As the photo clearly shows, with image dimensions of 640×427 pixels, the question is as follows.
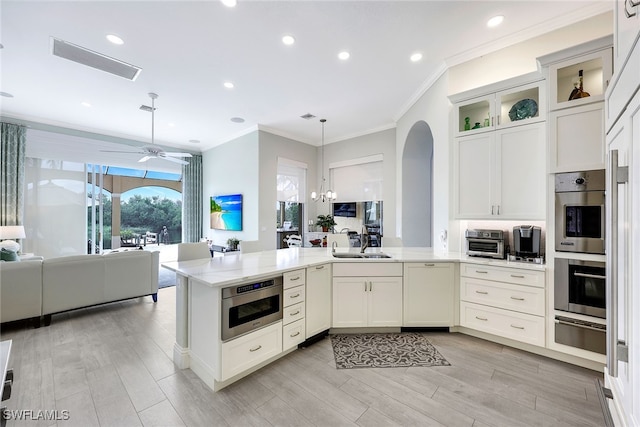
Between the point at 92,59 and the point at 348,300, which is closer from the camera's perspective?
the point at 348,300

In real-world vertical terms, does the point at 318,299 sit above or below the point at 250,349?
above

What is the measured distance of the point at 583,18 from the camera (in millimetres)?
2604

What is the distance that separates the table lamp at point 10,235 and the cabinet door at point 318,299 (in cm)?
550

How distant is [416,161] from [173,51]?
4431 millimetres

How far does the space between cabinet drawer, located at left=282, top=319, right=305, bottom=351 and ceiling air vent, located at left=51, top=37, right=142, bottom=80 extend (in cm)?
387

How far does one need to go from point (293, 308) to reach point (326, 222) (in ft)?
13.9

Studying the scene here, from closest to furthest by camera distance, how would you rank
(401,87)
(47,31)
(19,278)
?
(47,31), (19,278), (401,87)

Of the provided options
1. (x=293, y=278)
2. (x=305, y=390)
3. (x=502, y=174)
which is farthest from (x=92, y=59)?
(x=502, y=174)

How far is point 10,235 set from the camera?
4660 mm

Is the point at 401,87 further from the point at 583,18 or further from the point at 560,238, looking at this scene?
the point at 560,238

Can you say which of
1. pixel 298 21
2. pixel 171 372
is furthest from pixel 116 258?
pixel 298 21

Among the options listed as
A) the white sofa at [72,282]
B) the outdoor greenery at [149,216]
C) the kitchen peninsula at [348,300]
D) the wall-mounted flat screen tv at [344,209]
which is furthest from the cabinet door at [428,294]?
the outdoor greenery at [149,216]

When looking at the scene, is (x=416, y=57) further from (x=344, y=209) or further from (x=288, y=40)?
(x=344, y=209)

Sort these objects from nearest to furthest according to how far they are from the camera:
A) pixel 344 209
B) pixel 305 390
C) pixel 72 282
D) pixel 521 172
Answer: pixel 305 390, pixel 521 172, pixel 72 282, pixel 344 209
